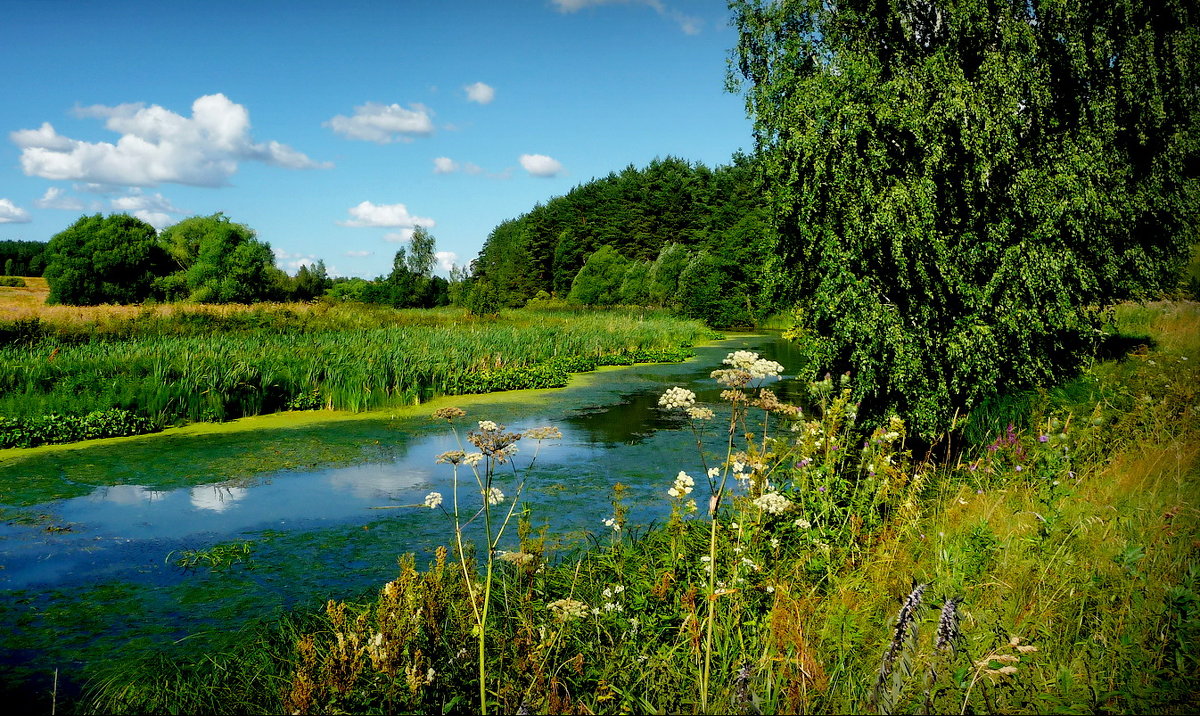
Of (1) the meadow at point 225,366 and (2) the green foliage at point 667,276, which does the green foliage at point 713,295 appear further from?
(1) the meadow at point 225,366

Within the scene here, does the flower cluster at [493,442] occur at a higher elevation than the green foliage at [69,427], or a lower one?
higher

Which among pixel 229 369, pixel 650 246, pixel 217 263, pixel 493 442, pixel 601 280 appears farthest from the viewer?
pixel 650 246

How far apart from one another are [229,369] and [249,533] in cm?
623

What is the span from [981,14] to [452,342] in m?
12.0

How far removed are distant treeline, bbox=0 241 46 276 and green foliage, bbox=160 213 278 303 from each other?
27.9 m

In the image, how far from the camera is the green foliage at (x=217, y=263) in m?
38.4

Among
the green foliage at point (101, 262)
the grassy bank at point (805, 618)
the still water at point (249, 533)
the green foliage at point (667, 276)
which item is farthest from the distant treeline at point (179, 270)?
the grassy bank at point (805, 618)

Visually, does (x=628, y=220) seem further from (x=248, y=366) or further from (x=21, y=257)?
(x=21, y=257)

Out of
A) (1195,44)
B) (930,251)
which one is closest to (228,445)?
(930,251)

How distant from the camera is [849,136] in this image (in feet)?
28.5

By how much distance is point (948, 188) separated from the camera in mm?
9023

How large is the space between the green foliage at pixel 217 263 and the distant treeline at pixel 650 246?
1414 centimetres

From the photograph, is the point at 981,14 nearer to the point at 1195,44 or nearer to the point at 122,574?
the point at 1195,44

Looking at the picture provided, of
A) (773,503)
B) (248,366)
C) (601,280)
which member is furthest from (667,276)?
(773,503)
